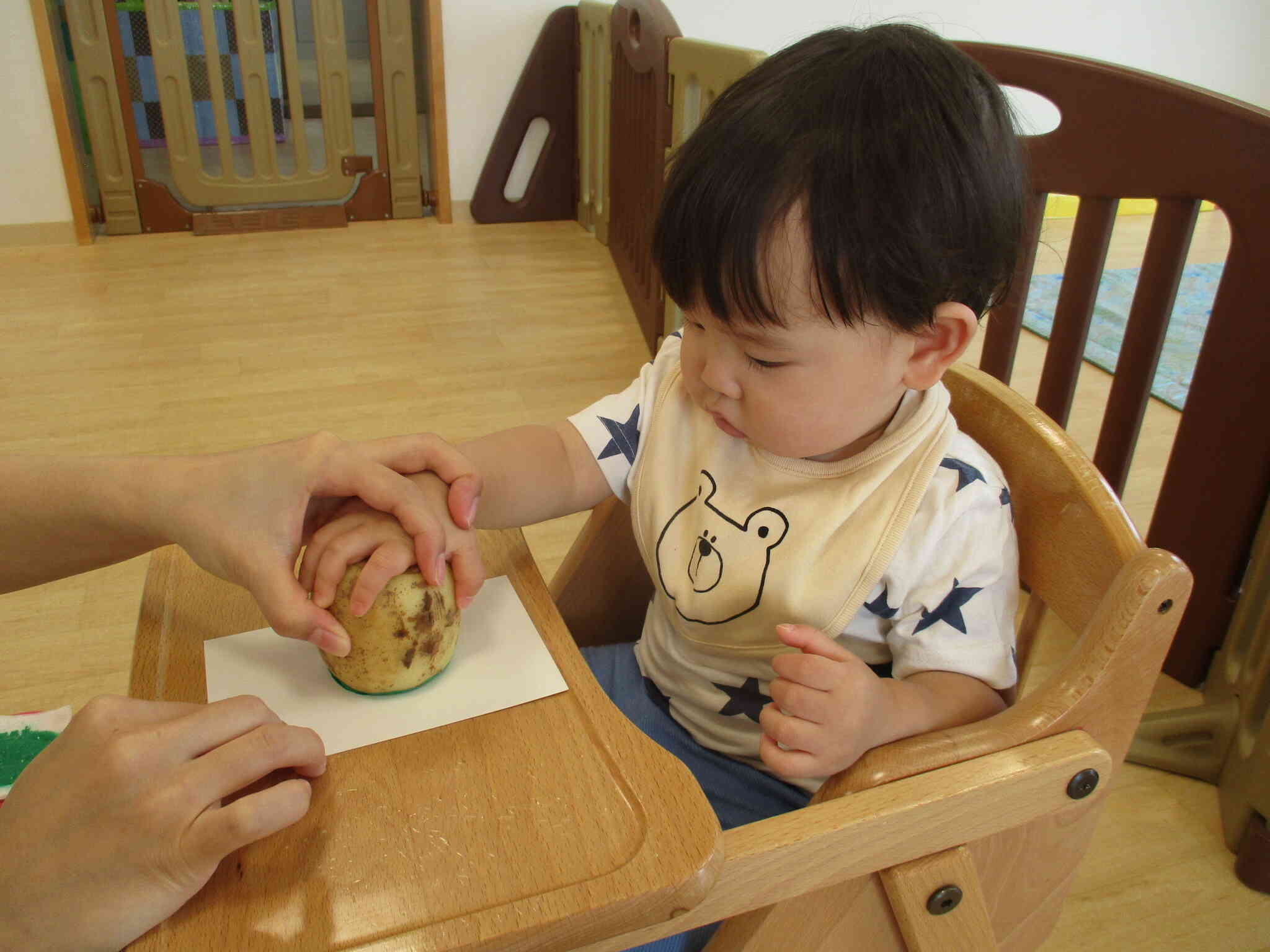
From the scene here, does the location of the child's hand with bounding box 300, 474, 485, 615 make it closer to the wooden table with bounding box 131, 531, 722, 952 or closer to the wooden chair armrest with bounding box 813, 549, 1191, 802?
the wooden table with bounding box 131, 531, 722, 952

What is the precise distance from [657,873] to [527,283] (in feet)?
8.65

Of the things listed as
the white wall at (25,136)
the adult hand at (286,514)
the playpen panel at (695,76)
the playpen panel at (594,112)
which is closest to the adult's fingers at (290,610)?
the adult hand at (286,514)

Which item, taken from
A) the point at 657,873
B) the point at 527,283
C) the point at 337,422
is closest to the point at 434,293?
the point at 527,283

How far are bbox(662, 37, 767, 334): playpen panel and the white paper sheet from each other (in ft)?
3.80

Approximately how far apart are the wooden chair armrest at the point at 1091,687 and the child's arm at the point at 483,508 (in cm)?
29

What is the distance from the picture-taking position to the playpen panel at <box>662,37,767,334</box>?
5.98 ft

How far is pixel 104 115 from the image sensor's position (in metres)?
3.13

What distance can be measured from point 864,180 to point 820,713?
32cm

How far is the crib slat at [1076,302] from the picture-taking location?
4.42 ft

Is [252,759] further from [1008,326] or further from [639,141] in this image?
[639,141]

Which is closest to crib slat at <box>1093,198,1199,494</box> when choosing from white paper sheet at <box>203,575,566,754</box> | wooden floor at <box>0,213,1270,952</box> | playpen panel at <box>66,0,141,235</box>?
wooden floor at <box>0,213,1270,952</box>

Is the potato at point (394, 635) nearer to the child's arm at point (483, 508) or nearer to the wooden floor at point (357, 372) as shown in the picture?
the child's arm at point (483, 508)

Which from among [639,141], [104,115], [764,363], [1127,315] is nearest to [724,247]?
[764,363]

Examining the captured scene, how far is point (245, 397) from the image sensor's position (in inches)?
87.4
